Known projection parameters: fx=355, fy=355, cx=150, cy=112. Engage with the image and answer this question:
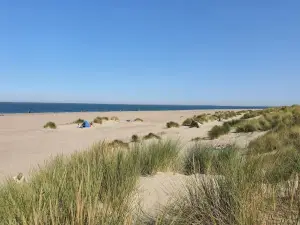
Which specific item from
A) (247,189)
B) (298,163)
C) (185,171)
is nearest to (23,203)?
(247,189)

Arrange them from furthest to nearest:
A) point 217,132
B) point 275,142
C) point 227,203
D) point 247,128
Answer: point 247,128 → point 217,132 → point 275,142 → point 227,203

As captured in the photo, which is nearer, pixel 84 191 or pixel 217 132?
pixel 84 191

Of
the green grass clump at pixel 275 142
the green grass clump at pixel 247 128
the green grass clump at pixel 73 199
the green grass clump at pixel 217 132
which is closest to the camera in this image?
the green grass clump at pixel 73 199

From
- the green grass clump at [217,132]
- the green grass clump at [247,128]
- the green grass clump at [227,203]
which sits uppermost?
the green grass clump at [227,203]

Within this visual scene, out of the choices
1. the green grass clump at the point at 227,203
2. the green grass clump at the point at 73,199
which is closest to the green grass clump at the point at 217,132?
the green grass clump at the point at 73,199

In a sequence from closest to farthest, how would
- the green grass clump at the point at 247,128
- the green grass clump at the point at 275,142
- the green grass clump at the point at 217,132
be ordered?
the green grass clump at the point at 275,142, the green grass clump at the point at 217,132, the green grass clump at the point at 247,128

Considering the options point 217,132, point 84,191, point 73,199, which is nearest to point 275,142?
point 217,132

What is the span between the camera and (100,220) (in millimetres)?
2422

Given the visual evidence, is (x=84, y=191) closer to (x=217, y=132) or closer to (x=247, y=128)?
(x=217, y=132)

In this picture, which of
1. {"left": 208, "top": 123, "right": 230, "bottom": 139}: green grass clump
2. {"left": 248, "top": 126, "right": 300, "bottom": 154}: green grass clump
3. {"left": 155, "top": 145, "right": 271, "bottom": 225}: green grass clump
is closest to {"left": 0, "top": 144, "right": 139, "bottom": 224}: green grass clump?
{"left": 155, "top": 145, "right": 271, "bottom": 225}: green grass clump

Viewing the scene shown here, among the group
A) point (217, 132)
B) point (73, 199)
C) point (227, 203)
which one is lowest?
point (217, 132)

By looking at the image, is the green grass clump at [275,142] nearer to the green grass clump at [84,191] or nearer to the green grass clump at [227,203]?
the green grass clump at [84,191]

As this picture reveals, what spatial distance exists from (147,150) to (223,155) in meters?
1.38

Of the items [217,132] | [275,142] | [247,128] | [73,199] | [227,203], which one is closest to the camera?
[73,199]
